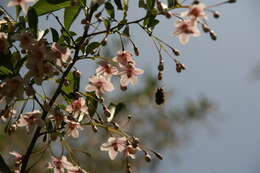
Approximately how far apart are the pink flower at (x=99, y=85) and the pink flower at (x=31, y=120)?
0.48 ft

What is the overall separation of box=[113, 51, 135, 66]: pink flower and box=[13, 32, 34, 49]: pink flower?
213 mm

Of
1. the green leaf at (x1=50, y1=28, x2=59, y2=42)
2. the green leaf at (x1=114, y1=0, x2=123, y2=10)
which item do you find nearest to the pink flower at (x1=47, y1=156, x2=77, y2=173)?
the green leaf at (x1=50, y1=28, x2=59, y2=42)

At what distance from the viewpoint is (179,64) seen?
3.70 ft

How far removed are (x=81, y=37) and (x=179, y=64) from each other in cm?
27

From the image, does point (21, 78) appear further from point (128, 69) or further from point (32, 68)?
point (128, 69)

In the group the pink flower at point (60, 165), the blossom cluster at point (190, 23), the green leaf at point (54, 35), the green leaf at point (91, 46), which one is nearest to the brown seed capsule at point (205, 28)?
the blossom cluster at point (190, 23)

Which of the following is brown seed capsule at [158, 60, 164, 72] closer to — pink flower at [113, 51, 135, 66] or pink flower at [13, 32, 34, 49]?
pink flower at [113, 51, 135, 66]

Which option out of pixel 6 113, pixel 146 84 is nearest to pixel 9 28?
pixel 6 113

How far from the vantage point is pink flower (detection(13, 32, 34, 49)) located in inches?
35.9

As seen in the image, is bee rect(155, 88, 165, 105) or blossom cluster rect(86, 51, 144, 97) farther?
bee rect(155, 88, 165, 105)

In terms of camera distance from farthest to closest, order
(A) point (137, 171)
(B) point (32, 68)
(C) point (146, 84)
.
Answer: (A) point (137, 171) → (C) point (146, 84) → (B) point (32, 68)

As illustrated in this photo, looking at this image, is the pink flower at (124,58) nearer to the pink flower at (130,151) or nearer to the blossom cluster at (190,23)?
the blossom cluster at (190,23)

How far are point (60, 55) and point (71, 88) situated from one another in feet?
0.59

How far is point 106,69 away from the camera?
108 centimetres
